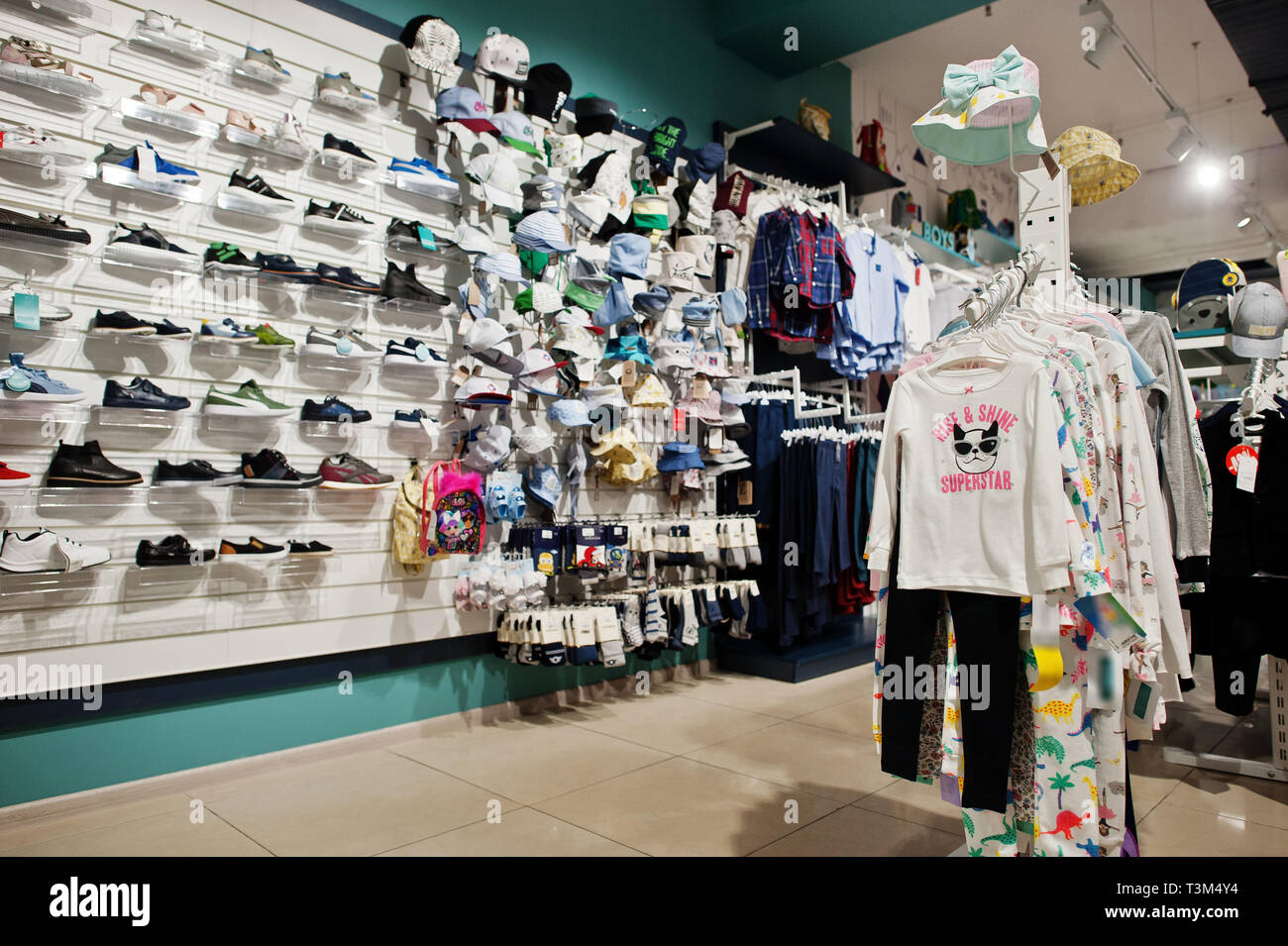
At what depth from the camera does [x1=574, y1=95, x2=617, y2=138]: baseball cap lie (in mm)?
4598

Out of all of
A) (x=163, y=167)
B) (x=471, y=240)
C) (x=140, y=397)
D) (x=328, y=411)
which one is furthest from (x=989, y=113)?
(x=140, y=397)

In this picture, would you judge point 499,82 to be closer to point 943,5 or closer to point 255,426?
point 255,426

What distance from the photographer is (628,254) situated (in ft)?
15.3

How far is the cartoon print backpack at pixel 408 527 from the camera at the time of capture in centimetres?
378

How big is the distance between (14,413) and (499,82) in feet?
9.06

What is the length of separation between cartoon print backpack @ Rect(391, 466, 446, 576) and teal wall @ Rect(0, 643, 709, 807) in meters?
0.59

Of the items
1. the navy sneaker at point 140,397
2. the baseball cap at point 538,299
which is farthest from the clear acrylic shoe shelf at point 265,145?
the baseball cap at point 538,299

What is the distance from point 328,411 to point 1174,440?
3.33m

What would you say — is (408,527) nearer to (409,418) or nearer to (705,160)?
(409,418)

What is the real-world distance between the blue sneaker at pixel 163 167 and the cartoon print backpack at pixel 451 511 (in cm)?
156

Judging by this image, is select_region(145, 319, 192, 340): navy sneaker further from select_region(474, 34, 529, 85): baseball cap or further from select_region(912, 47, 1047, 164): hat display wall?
select_region(912, 47, 1047, 164): hat display wall

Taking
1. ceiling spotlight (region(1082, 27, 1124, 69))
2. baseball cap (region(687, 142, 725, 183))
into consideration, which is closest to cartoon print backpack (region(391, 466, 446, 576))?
baseball cap (region(687, 142, 725, 183))

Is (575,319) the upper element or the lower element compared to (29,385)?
upper

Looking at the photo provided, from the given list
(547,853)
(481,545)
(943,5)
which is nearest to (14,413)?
(481,545)
